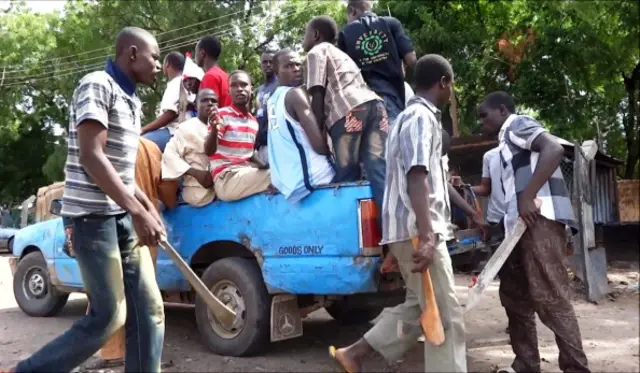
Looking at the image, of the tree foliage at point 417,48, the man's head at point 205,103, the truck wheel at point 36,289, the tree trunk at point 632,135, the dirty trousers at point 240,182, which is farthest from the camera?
the tree trunk at point 632,135

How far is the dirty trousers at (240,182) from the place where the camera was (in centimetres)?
454

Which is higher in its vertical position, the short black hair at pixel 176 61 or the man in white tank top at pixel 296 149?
the short black hair at pixel 176 61

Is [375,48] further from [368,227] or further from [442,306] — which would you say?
[442,306]

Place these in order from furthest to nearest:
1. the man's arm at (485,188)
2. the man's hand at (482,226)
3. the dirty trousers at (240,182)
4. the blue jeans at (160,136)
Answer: the blue jeans at (160,136), the man's arm at (485,188), the man's hand at (482,226), the dirty trousers at (240,182)

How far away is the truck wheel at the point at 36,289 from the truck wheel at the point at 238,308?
2.49 metres

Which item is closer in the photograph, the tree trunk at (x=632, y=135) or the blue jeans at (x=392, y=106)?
the blue jeans at (x=392, y=106)

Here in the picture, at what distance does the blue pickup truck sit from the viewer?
395cm

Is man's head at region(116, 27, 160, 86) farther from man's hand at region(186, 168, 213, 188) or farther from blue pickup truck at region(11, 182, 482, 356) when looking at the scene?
man's hand at region(186, 168, 213, 188)

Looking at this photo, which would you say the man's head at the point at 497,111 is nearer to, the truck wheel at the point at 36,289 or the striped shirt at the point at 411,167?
the striped shirt at the point at 411,167

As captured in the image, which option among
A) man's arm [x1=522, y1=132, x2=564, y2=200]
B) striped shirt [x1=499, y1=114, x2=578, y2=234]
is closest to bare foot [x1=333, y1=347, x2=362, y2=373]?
striped shirt [x1=499, y1=114, x2=578, y2=234]

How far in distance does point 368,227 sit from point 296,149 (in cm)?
81

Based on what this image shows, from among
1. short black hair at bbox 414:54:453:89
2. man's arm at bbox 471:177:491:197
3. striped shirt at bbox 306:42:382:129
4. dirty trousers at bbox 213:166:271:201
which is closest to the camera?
short black hair at bbox 414:54:453:89

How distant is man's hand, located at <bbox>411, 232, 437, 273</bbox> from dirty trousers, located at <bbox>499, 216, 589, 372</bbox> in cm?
92

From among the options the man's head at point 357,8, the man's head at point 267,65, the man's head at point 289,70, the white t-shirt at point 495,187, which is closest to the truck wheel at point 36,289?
the man's head at point 267,65
